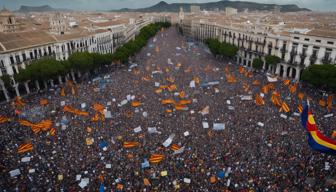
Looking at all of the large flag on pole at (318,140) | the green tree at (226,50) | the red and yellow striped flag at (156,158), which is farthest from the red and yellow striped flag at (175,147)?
the green tree at (226,50)

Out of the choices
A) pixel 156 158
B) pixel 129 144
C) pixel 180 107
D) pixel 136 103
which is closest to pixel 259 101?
pixel 180 107

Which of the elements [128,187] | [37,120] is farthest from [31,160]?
[128,187]

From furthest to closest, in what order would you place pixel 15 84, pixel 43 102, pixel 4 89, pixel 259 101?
pixel 15 84 → pixel 4 89 → pixel 43 102 → pixel 259 101

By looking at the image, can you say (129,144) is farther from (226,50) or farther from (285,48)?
(226,50)

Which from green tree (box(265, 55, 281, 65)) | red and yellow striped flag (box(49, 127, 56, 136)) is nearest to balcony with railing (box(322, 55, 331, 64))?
green tree (box(265, 55, 281, 65))

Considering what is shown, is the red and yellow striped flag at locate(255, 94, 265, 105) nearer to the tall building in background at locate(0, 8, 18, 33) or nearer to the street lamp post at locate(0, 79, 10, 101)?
the street lamp post at locate(0, 79, 10, 101)

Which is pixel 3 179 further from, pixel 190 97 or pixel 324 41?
pixel 324 41
